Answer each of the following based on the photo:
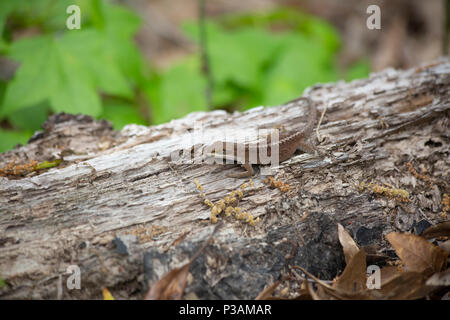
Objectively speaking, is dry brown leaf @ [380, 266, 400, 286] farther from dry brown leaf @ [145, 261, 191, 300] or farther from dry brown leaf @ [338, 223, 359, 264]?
dry brown leaf @ [145, 261, 191, 300]

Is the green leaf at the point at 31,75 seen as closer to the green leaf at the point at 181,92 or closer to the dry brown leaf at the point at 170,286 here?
the green leaf at the point at 181,92

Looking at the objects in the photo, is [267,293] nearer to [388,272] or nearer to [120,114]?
[388,272]

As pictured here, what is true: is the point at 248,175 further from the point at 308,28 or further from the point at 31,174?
the point at 308,28

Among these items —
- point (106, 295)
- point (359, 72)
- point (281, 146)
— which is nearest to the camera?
point (106, 295)

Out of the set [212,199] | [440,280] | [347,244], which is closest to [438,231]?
[440,280]
